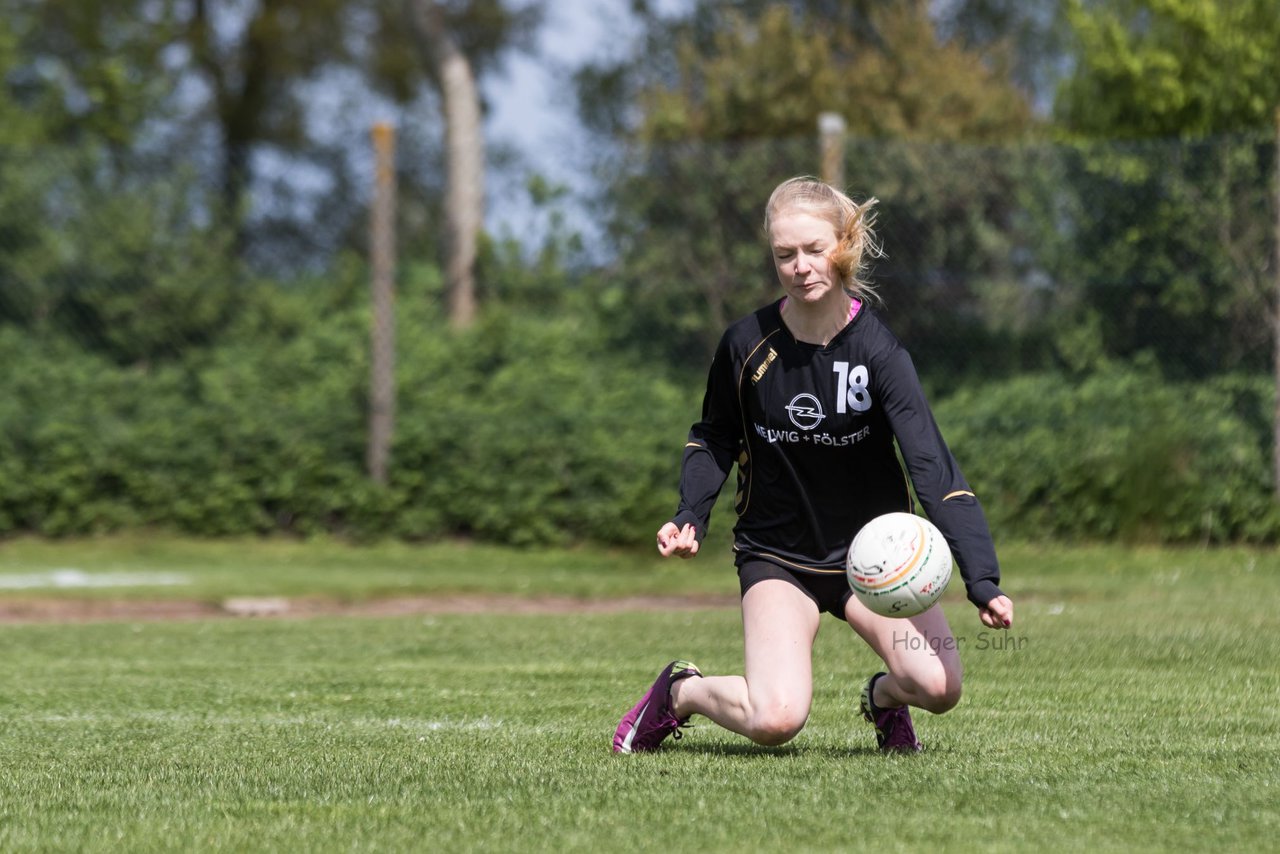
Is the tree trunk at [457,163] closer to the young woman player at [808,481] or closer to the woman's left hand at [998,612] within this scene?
the young woman player at [808,481]

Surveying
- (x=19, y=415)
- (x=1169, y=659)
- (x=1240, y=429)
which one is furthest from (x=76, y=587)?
(x=1240, y=429)

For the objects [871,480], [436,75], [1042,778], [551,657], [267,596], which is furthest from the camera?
[436,75]

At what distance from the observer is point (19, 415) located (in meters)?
14.9

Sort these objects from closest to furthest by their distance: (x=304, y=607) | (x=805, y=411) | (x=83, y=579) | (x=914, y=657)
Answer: (x=914, y=657), (x=805, y=411), (x=304, y=607), (x=83, y=579)

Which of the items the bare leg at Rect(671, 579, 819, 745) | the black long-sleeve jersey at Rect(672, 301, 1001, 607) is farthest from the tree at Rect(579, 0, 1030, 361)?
the bare leg at Rect(671, 579, 819, 745)

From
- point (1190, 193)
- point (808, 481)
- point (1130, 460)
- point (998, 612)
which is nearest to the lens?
point (998, 612)

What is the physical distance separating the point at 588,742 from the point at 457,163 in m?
13.4

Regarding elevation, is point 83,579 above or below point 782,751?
below

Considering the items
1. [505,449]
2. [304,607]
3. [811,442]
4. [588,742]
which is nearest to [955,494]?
[811,442]

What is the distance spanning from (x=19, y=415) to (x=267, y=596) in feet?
12.9

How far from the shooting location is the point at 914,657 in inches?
207

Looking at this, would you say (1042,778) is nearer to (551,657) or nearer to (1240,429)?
(551,657)

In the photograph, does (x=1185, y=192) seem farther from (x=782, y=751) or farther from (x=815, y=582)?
(x=782, y=751)

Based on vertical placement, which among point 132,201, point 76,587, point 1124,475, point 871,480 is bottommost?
point 76,587
